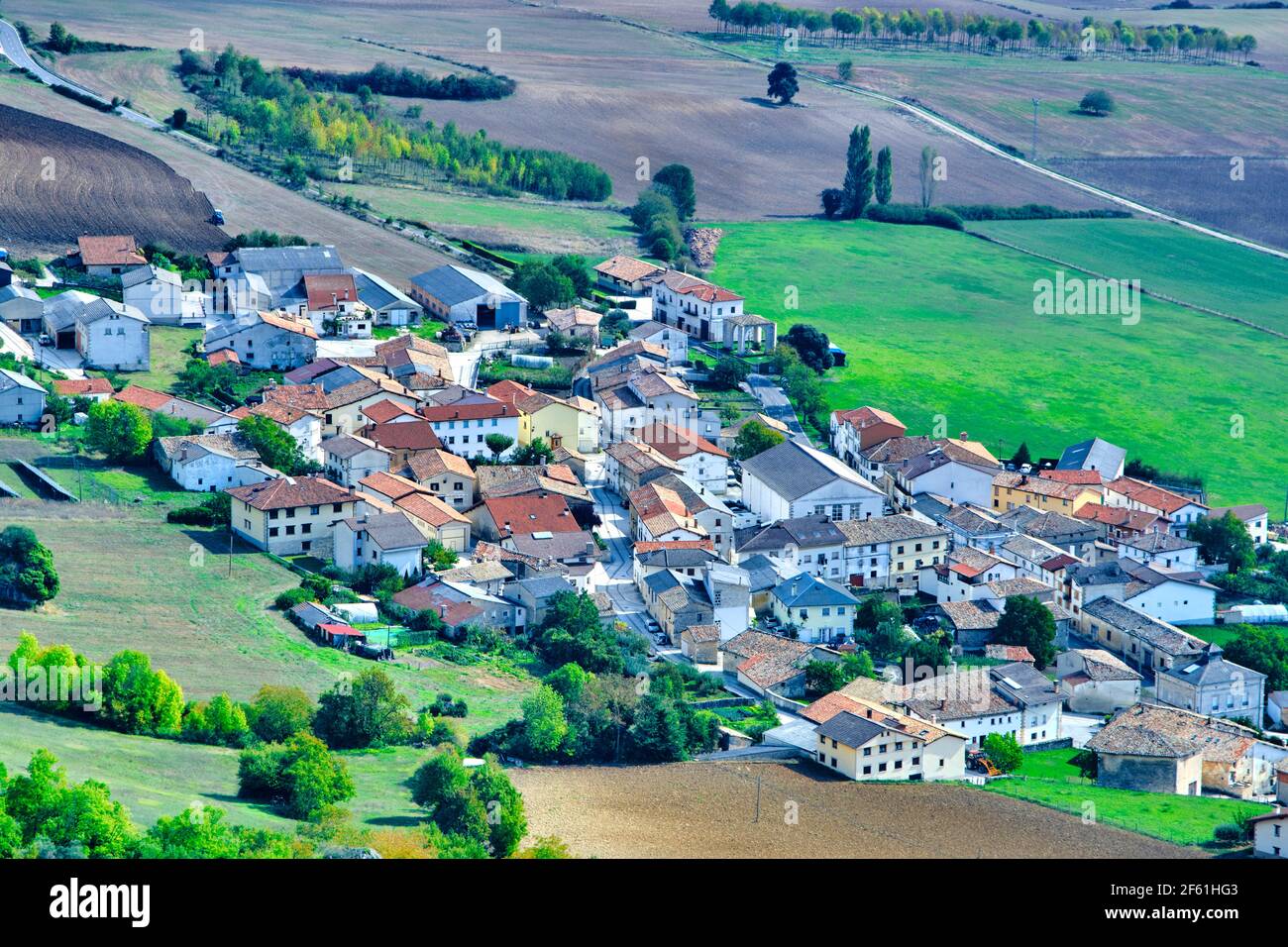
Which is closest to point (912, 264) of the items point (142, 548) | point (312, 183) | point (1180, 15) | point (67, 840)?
point (312, 183)

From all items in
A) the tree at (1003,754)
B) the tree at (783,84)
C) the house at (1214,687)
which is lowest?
the house at (1214,687)

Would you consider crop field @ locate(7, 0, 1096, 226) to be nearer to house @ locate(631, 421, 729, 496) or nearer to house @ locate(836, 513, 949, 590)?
house @ locate(631, 421, 729, 496)

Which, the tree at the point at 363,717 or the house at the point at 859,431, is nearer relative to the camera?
the tree at the point at 363,717

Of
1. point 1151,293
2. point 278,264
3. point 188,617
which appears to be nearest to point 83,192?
point 278,264

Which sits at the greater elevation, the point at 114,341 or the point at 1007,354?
the point at 114,341

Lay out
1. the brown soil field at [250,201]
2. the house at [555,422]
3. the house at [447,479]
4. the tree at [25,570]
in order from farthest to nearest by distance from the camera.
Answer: the brown soil field at [250,201], the house at [555,422], the house at [447,479], the tree at [25,570]

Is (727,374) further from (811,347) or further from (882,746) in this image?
(882,746)

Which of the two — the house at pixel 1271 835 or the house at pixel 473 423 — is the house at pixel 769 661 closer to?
the house at pixel 1271 835

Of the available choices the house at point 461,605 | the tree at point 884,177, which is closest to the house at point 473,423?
the house at point 461,605
